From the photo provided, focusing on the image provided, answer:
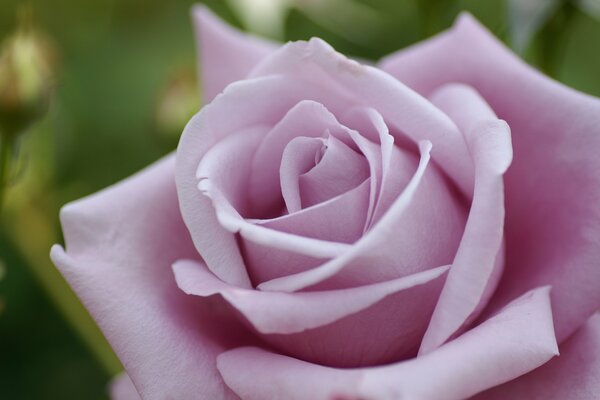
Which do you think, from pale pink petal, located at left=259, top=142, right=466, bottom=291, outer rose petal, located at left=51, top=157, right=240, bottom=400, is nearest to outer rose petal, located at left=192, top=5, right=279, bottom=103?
outer rose petal, located at left=51, top=157, right=240, bottom=400

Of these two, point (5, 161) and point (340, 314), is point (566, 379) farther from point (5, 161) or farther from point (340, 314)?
point (5, 161)

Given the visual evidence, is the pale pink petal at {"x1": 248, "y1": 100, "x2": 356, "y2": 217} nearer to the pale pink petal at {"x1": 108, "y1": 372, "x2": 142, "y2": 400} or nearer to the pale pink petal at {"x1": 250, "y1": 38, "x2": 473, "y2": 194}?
the pale pink petal at {"x1": 250, "y1": 38, "x2": 473, "y2": 194}

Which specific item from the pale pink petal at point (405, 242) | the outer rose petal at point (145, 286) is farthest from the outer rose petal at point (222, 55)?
the pale pink petal at point (405, 242)

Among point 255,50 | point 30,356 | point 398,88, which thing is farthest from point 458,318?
point 30,356

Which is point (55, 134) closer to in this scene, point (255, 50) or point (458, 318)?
point (255, 50)

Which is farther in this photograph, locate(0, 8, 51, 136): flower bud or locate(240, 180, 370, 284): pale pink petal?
locate(0, 8, 51, 136): flower bud

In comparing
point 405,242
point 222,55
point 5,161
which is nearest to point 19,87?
point 5,161
